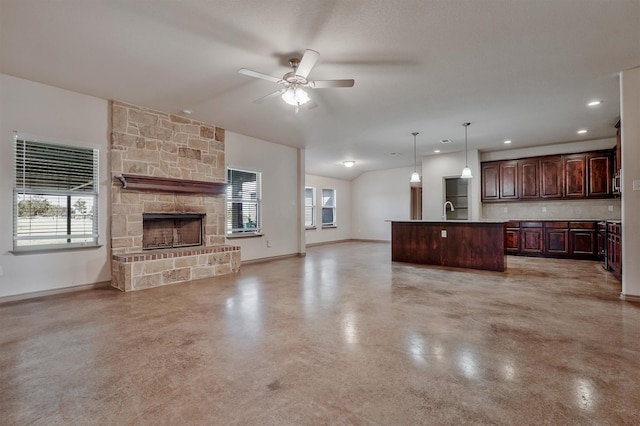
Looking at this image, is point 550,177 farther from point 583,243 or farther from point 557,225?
point 583,243

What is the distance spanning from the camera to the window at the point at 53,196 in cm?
381

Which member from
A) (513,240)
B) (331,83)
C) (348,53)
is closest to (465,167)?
(513,240)

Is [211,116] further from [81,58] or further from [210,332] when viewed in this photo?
[210,332]

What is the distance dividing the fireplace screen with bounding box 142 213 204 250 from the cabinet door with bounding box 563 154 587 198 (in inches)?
318

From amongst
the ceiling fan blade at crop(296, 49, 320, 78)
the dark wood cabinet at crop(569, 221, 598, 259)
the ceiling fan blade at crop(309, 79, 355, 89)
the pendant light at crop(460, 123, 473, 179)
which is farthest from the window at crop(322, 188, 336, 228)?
the ceiling fan blade at crop(296, 49, 320, 78)

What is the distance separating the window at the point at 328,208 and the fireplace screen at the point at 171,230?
594 cm

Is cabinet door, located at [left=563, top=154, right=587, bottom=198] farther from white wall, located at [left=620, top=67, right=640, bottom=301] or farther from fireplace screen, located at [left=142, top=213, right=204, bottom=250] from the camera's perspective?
fireplace screen, located at [left=142, top=213, right=204, bottom=250]

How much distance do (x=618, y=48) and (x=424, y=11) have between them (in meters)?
2.31

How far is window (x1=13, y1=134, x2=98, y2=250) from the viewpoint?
3.81 metres

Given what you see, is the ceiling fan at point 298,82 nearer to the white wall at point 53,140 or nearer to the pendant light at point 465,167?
the white wall at point 53,140

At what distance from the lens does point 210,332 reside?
8.89 feet

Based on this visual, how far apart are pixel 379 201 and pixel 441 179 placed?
10.2 feet

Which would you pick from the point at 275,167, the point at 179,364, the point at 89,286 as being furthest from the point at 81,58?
the point at 275,167

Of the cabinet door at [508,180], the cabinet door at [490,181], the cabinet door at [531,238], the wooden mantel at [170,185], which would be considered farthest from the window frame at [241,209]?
the cabinet door at [531,238]
